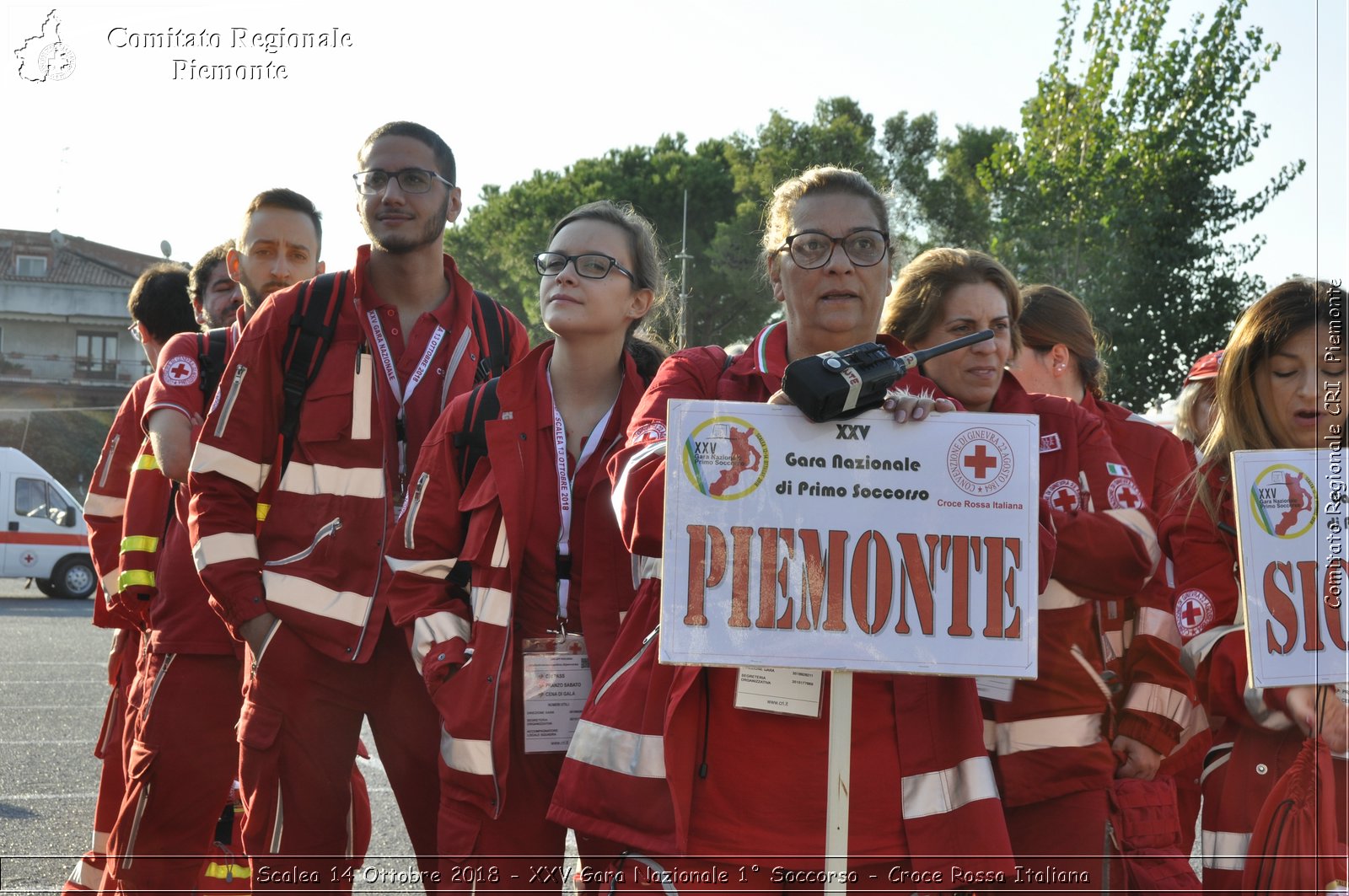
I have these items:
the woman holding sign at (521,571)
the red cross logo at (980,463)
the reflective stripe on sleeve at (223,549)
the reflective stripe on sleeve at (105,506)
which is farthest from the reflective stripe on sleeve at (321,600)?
the red cross logo at (980,463)

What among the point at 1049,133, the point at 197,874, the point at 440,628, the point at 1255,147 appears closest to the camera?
the point at 440,628

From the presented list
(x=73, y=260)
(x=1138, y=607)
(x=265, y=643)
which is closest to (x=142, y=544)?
(x=265, y=643)

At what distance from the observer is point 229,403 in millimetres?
4270

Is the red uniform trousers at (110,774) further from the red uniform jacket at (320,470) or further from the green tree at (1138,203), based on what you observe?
the green tree at (1138,203)

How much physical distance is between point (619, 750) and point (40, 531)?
21886mm

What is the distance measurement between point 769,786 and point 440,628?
4.22 feet

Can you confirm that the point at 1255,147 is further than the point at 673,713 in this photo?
Yes

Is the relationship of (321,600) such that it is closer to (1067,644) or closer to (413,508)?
(413,508)

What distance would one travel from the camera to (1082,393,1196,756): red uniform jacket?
149 inches

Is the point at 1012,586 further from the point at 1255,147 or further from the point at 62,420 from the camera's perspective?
the point at 62,420

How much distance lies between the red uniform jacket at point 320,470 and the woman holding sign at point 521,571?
0.31m

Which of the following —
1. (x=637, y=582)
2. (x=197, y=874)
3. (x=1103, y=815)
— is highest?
(x=637, y=582)

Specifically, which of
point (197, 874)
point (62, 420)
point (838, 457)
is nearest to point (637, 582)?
point (838, 457)

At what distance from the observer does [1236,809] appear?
11.2 ft
